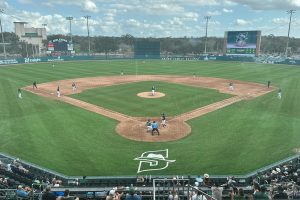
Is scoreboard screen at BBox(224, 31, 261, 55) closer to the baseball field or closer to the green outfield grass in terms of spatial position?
the baseball field

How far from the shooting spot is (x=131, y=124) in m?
26.8

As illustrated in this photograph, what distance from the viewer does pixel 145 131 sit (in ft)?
82.6

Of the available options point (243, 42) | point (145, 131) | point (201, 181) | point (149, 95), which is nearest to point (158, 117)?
point (145, 131)

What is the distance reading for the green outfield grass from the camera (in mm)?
31688

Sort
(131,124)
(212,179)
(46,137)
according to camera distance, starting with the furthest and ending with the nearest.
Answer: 1. (131,124)
2. (46,137)
3. (212,179)

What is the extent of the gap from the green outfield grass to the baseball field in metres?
0.11

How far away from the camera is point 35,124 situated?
2706 centimetres

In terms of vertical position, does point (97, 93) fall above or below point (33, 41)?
below

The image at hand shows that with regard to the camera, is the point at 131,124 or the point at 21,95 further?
the point at 21,95

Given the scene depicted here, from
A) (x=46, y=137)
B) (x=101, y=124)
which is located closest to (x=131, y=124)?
(x=101, y=124)

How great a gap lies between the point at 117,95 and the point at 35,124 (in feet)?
44.9

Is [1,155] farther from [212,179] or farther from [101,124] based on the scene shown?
[212,179]

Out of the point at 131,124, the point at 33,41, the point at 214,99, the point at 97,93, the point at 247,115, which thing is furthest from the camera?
the point at 33,41

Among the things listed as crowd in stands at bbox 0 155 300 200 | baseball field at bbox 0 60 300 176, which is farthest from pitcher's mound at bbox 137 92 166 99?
crowd in stands at bbox 0 155 300 200
